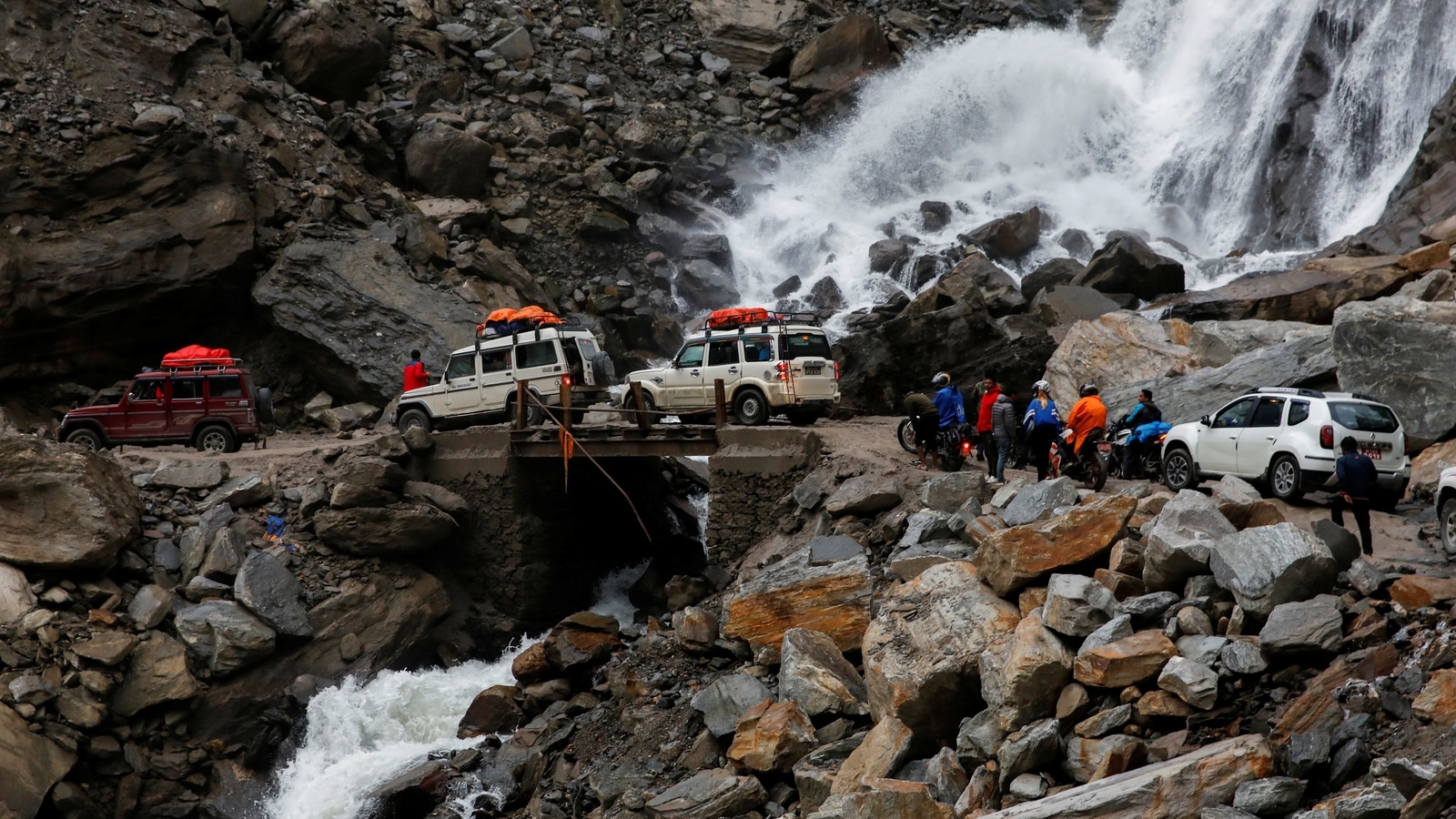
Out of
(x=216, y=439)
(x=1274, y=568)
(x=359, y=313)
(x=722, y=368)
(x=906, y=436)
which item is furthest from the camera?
(x=359, y=313)

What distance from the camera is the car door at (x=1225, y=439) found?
1597cm

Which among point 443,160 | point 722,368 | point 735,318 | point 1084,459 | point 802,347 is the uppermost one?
point 443,160

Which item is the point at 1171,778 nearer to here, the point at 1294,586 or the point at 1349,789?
the point at 1349,789

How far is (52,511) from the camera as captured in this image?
58.2ft

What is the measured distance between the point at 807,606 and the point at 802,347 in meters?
7.27

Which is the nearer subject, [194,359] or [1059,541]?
[1059,541]

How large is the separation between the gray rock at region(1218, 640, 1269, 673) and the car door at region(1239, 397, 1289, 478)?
6.28 metres

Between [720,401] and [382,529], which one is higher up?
[720,401]

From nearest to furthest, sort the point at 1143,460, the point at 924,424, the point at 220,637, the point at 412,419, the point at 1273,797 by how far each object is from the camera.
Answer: the point at 1273,797
the point at 220,637
the point at 1143,460
the point at 924,424
the point at 412,419

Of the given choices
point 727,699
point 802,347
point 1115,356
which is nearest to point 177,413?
point 802,347

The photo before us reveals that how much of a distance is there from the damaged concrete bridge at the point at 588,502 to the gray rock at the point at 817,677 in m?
5.74

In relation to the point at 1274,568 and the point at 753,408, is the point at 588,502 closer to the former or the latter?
the point at 753,408

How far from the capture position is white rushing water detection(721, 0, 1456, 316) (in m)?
34.7

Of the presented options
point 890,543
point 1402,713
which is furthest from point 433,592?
point 1402,713
